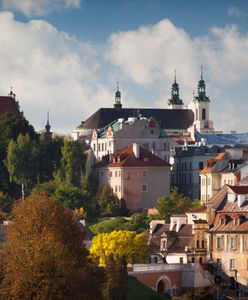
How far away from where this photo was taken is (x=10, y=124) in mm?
190500

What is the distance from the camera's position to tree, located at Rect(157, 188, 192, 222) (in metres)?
163

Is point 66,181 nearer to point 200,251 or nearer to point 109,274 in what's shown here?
point 200,251

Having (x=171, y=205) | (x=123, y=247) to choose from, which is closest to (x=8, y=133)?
(x=171, y=205)

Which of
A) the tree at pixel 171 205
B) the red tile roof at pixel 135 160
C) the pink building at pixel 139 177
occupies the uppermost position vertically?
the red tile roof at pixel 135 160

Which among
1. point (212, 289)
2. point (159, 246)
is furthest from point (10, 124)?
point (212, 289)

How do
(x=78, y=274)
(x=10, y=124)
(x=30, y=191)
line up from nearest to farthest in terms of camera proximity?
(x=78, y=274), (x=30, y=191), (x=10, y=124)

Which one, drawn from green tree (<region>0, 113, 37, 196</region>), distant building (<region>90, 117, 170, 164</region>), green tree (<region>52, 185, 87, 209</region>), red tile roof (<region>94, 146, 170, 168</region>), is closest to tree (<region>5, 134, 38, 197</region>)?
green tree (<region>0, 113, 37, 196</region>)

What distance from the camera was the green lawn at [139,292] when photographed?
12344 cm

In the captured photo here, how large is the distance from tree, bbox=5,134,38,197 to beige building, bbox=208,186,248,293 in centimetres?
4310

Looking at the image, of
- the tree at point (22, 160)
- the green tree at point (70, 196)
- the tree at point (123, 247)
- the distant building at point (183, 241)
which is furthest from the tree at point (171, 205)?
the tree at point (123, 247)

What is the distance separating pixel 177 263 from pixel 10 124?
57.1 metres

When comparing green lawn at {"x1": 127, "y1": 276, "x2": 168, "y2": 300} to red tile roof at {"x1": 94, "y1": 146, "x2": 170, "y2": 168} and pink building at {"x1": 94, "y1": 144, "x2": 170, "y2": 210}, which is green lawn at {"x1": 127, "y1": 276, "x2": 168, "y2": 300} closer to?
pink building at {"x1": 94, "y1": 144, "x2": 170, "y2": 210}

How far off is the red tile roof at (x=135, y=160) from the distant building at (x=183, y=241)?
32.7 m

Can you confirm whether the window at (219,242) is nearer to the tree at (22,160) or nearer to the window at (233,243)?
the window at (233,243)
